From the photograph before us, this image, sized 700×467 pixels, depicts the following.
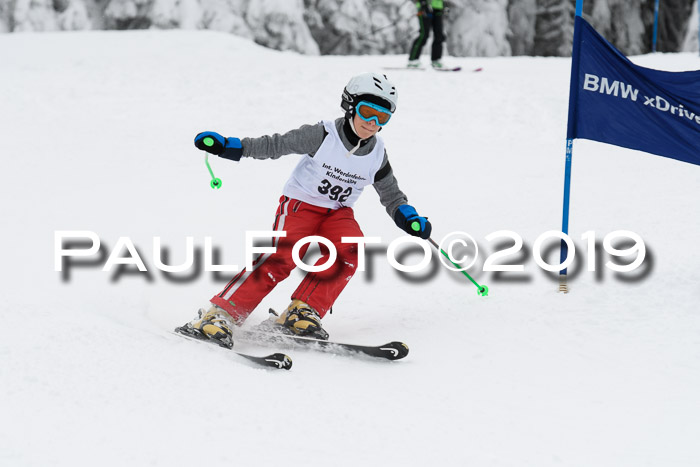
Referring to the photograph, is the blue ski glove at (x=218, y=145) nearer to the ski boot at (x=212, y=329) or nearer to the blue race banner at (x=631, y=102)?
the ski boot at (x=212, y=329)

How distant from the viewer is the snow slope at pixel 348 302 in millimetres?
2838

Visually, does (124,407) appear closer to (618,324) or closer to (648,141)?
(618,324)

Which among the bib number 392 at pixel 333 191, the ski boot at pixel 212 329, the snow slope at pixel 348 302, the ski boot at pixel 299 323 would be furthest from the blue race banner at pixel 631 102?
the ski boot at pixel 212 329

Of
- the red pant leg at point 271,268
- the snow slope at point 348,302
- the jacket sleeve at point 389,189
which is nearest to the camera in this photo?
the snow slope at point 348,302

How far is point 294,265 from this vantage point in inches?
172

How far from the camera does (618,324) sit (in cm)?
426

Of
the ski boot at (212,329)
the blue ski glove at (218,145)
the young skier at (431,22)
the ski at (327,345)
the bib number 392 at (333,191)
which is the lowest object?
the ski at (327,345)

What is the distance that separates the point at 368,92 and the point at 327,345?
1347mm

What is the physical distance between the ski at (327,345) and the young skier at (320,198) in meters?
0.09

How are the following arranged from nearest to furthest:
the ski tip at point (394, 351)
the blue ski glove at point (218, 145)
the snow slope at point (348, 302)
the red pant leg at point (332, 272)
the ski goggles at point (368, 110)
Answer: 1. the snow slope at point (348, 302)
2. the ski tip at point (394, 351)
3. the blue ski glove at point (218, 145)
4. the ski goggles at point (368, 110)
5. the red pant leg at point (332, 272)

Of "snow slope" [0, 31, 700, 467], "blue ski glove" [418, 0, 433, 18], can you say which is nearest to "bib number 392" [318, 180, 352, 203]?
"snow slope" [0, 31, 700, 467]

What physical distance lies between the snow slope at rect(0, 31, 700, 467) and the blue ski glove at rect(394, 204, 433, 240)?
22.9 inches

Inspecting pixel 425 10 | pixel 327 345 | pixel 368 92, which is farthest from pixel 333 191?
pixel 425 10

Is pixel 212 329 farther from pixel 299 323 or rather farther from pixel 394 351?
pixel 394 351
